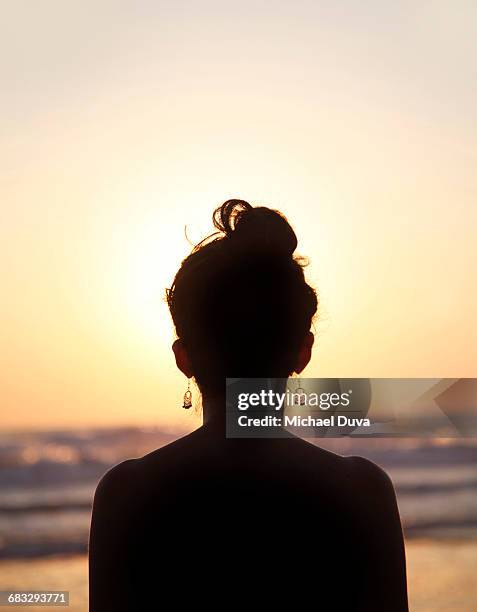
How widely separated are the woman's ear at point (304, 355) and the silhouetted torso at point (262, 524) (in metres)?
0.12

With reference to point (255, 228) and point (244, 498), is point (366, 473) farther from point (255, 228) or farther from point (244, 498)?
point (255, 228)

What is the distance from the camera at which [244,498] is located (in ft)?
3.96

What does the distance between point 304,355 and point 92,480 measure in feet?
30.6

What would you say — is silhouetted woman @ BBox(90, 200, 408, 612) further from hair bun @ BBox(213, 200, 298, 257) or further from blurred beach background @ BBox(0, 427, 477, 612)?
blurred beach background @ BBox(0, 427, 477, 612)

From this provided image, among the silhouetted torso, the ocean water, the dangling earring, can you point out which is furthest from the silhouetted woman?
the ocean water

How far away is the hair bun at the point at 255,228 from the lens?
125cm

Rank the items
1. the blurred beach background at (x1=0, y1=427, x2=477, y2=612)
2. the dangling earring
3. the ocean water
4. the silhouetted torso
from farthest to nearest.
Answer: the ocean water, the blurred beach background at (x1=0, y1=427, x2=477, y2=612), the dangling earring, the silhouetted torso

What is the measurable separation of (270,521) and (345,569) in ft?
0.43

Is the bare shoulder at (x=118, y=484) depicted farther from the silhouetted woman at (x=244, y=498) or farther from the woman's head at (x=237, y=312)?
the woman's head at (x=237, y=312)

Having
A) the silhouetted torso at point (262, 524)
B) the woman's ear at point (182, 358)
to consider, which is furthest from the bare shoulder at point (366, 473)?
the woman's ear at point (182, 358)

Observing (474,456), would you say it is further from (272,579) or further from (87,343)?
(272,579)

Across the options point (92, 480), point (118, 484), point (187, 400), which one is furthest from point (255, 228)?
point (92, 480)

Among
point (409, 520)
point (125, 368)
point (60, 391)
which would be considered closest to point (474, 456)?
point (409, 520)

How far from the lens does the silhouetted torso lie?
1.19 meters
